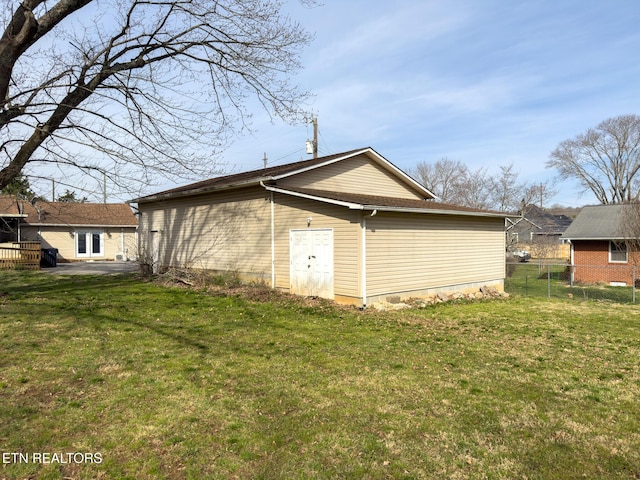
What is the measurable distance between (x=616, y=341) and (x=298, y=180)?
8.84 m

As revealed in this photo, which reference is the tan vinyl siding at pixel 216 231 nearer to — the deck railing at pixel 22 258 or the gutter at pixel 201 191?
the gutter at pixel 201 191

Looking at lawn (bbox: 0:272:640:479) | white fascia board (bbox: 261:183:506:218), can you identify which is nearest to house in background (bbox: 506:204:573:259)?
white fascia board (bbox: 261:183:506:218)

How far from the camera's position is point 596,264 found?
22188 mm

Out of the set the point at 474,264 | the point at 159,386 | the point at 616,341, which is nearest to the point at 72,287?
the point at 159,386

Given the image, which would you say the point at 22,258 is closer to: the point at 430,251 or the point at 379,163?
the point at 379,163

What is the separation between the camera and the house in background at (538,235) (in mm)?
35500

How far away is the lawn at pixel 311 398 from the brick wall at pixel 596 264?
1517 cm

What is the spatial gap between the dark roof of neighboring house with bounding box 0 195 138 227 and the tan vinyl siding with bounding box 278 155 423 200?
16965mm

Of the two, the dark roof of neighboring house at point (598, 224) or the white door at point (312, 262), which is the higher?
the dark roof of neighboring house at point (598, 224)

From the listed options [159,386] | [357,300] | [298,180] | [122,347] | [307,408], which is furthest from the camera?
[298,180]

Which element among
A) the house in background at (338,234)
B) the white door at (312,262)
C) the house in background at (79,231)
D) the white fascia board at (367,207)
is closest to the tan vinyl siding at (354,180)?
the house in background at (338,234)

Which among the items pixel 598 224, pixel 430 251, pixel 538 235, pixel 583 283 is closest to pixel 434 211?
pixel 430 251

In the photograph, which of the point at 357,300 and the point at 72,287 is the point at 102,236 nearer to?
the point at 72,287

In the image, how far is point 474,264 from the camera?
14609 millimetres
